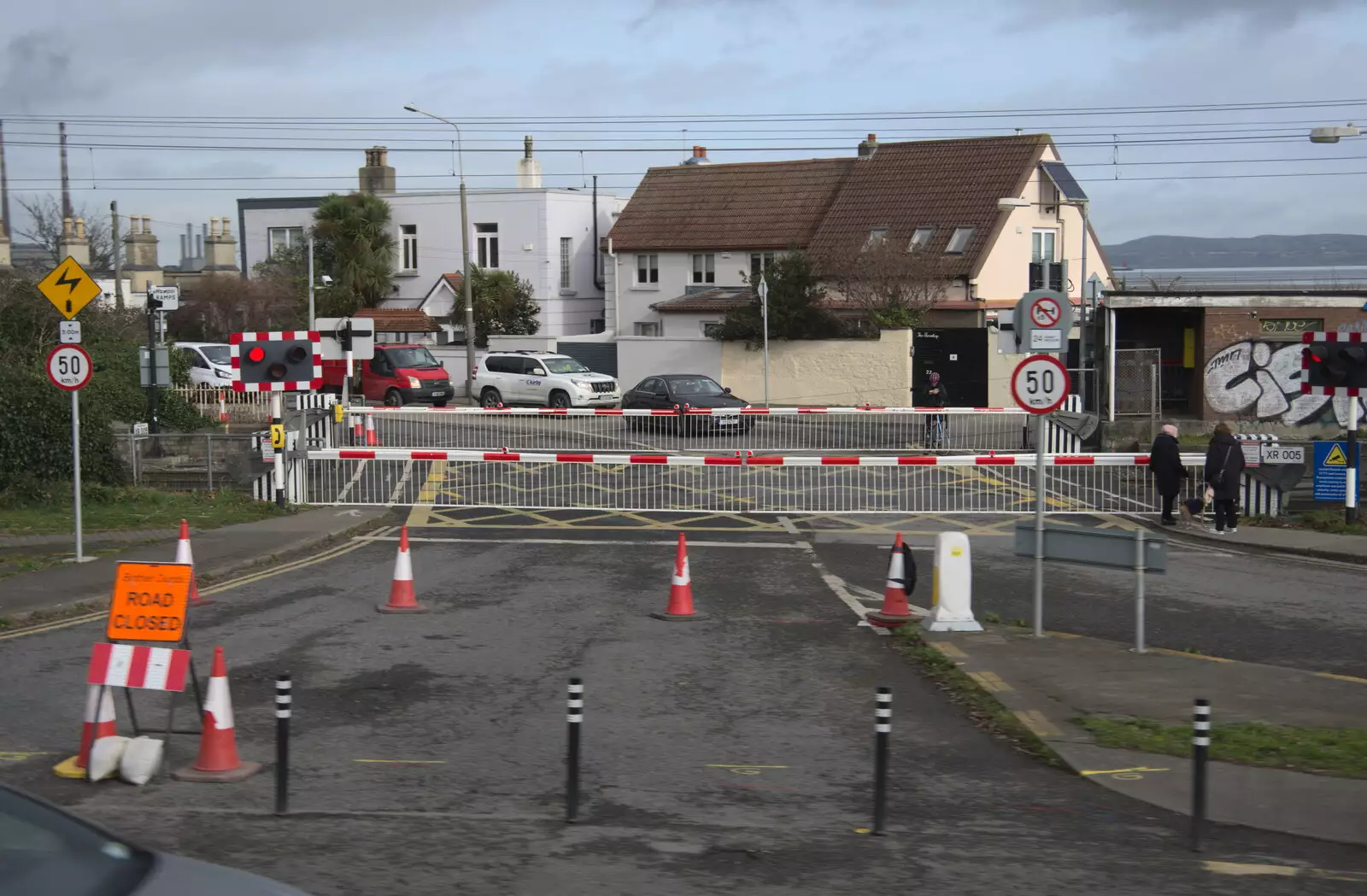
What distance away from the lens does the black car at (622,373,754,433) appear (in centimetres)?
2911

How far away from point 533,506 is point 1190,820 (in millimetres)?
14828

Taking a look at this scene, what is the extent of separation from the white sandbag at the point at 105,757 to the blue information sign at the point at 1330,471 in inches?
687

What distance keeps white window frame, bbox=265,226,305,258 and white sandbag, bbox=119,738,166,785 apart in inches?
2226

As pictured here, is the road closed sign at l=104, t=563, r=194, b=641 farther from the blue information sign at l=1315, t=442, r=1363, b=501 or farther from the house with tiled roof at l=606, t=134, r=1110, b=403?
the house with tiled roof at l=606, t=134, r=1110, b=403

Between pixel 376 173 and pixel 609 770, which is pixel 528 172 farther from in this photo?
pixel 609 770

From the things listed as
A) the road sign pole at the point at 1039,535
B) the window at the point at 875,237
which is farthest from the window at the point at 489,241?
the road sign pole at the point at 1039,535

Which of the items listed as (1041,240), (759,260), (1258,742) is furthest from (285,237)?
(1258,742)

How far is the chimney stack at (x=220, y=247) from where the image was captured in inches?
3152

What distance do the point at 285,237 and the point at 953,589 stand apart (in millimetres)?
56203

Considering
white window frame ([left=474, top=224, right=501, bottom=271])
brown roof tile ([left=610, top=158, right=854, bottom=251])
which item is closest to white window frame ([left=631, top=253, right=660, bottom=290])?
brown roof tile ([left=610, top=158, right=854, bottom=251])

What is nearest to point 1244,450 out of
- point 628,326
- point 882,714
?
point 882,714

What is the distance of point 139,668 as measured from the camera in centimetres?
782

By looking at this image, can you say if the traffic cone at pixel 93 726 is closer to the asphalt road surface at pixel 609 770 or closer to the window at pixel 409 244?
the asphalt road surface at pixel 609 770

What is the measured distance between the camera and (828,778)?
8062 mm
